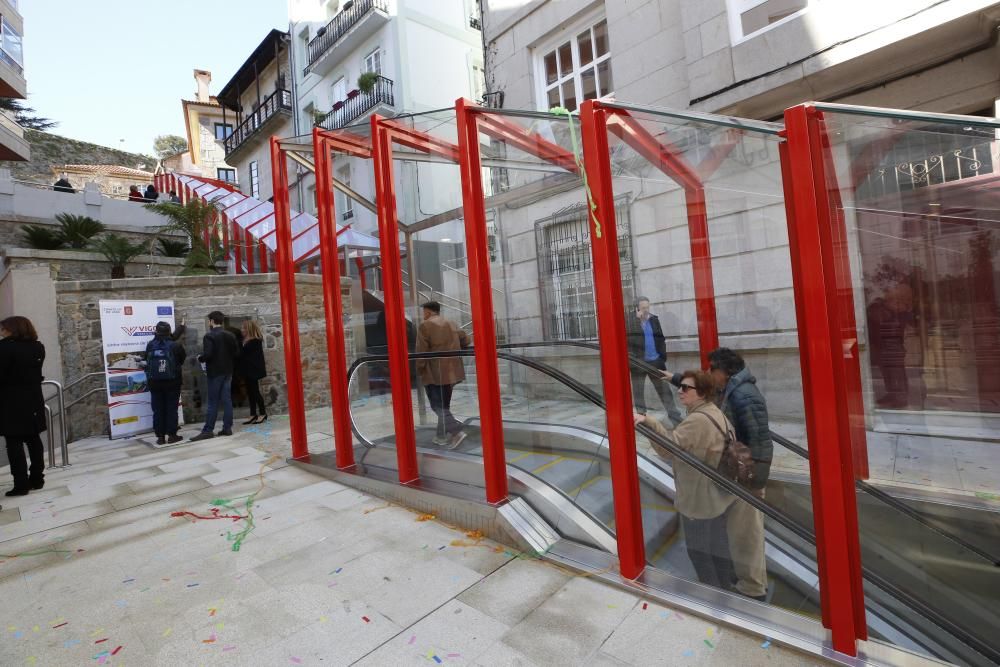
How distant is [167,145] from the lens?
4053cm

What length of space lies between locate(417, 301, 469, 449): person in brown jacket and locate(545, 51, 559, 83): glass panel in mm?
6812

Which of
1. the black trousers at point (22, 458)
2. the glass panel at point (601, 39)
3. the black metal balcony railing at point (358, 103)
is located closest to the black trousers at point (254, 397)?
the black trousers at point (22, 458)

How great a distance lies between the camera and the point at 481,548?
2.98 m

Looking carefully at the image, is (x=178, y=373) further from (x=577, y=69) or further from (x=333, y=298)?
(x=577, y=69)

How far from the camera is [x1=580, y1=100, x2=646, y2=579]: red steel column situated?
2504 mm

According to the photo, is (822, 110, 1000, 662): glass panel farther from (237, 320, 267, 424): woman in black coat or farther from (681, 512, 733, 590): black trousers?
(237, 320, 267, 424): woman in black coat

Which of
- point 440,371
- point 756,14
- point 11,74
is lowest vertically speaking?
point 440,371

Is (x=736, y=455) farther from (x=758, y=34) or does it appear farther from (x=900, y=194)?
(x=758, y=34)

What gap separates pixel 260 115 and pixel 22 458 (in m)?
23.1

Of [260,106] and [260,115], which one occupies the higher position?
[260,106]

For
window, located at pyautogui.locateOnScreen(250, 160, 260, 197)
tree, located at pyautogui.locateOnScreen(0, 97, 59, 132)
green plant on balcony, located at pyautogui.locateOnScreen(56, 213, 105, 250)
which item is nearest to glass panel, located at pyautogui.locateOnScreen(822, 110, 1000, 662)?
green plant on balcony, located at pyautogui.locateOnScreen(56, 213, 105, 250)

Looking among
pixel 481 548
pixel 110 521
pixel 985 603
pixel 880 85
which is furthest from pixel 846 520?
pixel 880 85

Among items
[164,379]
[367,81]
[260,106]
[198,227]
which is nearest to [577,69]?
[164,379]

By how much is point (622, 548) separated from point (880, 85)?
19.0 feet
